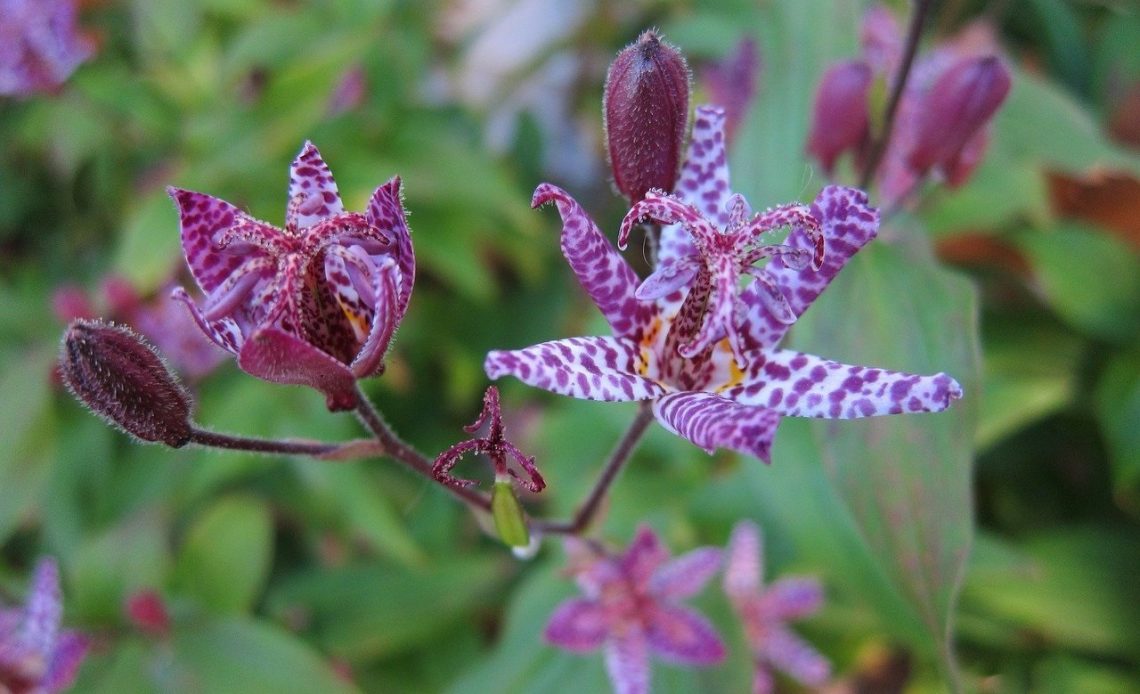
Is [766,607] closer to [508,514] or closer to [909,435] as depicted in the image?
[909,435]

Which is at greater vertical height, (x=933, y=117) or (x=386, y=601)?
(x=933, y=117)

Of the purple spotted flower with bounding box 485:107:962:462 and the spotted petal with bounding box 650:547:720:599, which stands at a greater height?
the purple spotted flower with bounding box 485:107:962:462

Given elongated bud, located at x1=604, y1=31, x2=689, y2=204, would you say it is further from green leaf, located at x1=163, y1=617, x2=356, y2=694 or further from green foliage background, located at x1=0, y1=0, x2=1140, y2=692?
green leaf, located at x1=163, y1=617, x2=356, y2=694

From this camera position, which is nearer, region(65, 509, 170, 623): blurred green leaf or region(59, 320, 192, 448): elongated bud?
region(59, 320, 192, 448): elongated bud

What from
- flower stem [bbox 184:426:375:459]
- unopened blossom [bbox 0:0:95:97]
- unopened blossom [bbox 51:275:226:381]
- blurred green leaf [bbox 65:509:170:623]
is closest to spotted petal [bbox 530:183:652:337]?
flower stem [bbox 184:426:375:459]

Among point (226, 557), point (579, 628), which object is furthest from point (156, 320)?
point (579, 628)

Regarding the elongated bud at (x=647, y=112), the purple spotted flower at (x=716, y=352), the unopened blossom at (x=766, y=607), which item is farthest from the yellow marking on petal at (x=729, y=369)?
the unopened blossom at (x=766, y=607)
